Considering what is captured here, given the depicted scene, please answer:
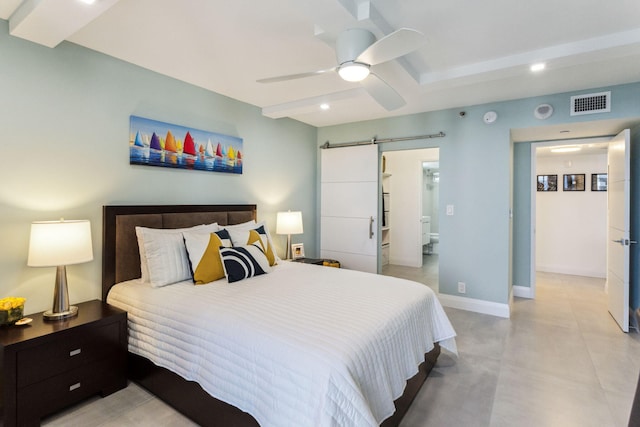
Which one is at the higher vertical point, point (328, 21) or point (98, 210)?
point (328, 21)

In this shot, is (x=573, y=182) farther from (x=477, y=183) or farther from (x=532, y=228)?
(x=477, y=183)

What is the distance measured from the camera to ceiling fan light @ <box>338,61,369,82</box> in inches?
Answer: 76.6

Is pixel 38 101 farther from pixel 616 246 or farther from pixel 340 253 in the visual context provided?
pixel 616 246

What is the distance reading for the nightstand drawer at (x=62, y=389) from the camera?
1.82 m

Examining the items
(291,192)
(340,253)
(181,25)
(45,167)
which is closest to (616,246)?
(340,253)

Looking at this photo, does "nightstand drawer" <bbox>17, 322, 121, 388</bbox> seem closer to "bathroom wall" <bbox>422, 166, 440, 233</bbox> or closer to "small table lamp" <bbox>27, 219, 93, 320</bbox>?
"small table lamp" <bbox>27, 219, 93, 320</bbox>

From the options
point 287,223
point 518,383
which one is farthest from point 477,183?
point 287,223

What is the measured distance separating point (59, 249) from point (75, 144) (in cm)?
89

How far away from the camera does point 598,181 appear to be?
17.8 feet

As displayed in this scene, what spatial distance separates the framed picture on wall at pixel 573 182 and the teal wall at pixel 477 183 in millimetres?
2323

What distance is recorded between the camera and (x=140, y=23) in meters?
2.13

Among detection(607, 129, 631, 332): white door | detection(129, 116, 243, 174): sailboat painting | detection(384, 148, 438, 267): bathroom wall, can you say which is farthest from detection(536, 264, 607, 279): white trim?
detection(129, 116, 243, 174): sailboat painting

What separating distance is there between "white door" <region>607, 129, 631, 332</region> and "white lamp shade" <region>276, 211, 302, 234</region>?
3.48 meters

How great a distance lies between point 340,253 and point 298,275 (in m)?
2.09
